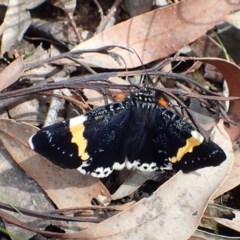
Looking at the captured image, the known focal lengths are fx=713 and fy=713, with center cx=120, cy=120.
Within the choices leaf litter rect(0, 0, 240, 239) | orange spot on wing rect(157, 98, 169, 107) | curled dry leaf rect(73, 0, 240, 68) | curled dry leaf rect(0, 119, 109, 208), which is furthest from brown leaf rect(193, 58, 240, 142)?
curled dry leaf rect(0, 119, 109, 208)

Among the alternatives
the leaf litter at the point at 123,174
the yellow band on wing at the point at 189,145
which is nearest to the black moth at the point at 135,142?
the yellow band on wing at the point at 189,145

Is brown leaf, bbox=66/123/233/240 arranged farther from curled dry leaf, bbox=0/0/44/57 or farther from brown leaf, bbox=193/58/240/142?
curled dry leaf, bbox=0/0/44/57

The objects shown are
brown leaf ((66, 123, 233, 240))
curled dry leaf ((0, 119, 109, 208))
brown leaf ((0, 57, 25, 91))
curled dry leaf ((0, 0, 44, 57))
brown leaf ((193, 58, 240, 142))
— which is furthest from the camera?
curled dry leaf ((0, 0, 44, 57))

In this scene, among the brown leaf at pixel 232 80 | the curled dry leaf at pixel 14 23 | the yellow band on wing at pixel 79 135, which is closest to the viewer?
the yellow band on wing at pixel 79 135

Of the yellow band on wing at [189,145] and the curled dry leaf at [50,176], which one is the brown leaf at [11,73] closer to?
the curled dry leaf at [50,176]

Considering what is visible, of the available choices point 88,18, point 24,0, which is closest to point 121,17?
point 88,18

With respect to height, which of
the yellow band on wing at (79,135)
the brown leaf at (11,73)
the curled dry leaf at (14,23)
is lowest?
the yellow band on wing at (79,135)
